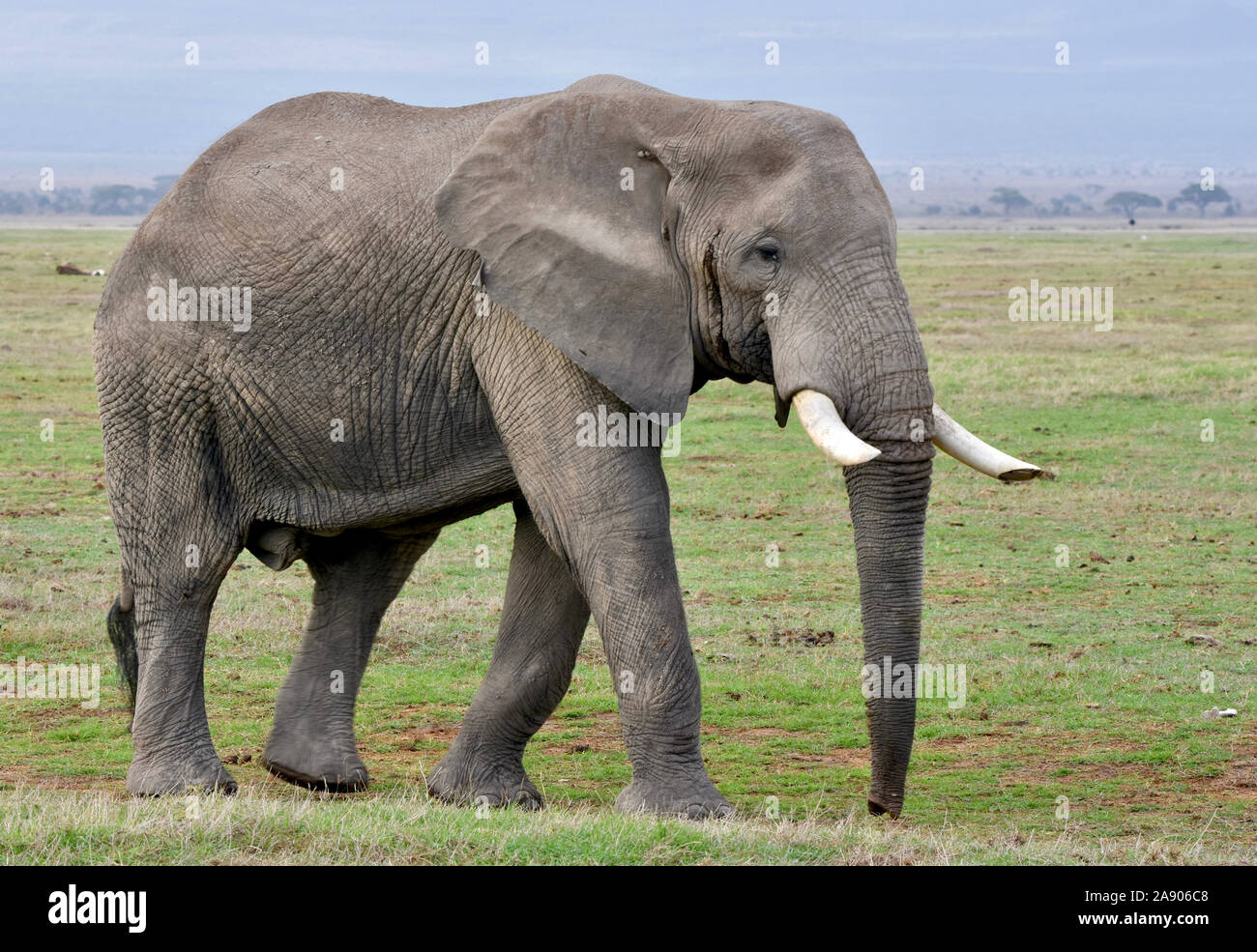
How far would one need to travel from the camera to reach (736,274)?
746cm

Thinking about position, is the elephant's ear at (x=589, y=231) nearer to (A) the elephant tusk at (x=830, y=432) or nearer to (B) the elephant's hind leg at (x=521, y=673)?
(A) the elephant tusk at (x=830, y=432)

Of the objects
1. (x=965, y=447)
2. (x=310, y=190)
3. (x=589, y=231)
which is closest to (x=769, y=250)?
(x=589, y=231)

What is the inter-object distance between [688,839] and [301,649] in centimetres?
347

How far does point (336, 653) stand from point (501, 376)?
2.22 metres

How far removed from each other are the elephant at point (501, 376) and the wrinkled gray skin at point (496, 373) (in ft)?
0.04

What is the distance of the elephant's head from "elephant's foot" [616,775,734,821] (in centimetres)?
70

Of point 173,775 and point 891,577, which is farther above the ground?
point 891,577

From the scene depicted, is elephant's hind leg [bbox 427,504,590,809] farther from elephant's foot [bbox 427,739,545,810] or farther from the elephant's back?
the elephant's back

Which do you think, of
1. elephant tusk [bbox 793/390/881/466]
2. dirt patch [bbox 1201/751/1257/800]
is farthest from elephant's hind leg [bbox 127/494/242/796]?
dirt patch [bbox 1201/751/1257/800]

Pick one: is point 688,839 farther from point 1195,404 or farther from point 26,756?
point 1195,404

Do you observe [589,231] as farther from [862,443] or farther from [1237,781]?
[1237,781]

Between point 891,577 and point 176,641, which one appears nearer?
point 891,577
